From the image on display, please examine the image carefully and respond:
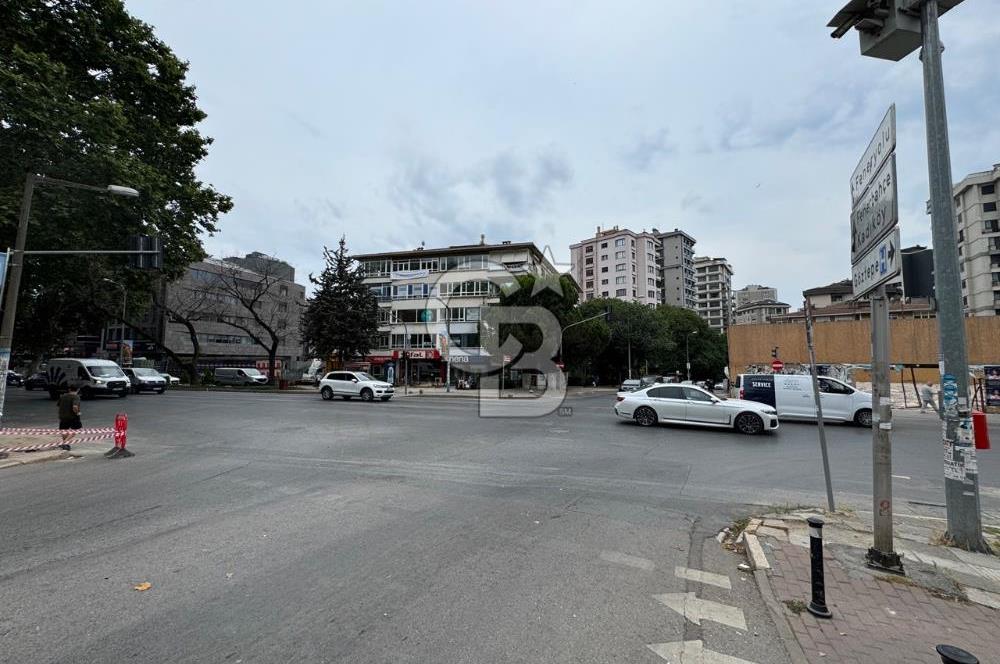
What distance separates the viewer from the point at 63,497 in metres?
6.78

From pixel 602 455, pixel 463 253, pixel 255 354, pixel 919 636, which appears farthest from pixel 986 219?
pixel 255 354

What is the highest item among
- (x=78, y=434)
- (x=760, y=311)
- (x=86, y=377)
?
(x=760, y=311)

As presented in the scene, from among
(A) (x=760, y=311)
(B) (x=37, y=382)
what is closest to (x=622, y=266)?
(A) (x=760, y=311)

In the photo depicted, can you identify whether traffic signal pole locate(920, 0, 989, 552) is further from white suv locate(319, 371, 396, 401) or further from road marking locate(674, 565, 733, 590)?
white suv locate(319, 371, 396, 401)

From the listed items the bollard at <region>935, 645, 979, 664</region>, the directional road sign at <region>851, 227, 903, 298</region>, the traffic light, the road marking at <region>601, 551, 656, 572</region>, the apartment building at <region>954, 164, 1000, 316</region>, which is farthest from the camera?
the apartment building at <region>954, 164, 1000, 316</region>

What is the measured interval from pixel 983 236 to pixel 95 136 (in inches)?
3416

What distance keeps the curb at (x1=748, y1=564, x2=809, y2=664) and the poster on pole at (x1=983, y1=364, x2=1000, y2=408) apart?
27.5 m

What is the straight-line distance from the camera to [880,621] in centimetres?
339

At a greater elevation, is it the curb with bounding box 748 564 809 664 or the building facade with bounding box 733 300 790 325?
the building facade with bounding box 733 300 790 325

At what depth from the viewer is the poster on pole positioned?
22125 mm

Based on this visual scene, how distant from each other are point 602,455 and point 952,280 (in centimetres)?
669

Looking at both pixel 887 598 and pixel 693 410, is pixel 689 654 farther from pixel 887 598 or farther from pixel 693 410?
pixel 693 410

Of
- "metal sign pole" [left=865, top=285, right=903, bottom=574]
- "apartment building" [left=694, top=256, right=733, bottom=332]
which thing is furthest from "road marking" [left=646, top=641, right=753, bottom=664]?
"apartment building" [left=694, top=256, right=733, bottom=332]

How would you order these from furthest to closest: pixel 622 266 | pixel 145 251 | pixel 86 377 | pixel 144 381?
pixel 622 266, pixel 144 381, pixel 86 377, pixel 145 251
